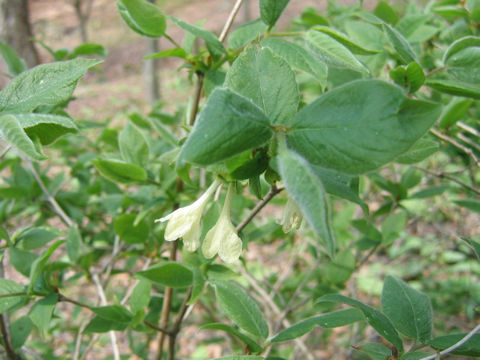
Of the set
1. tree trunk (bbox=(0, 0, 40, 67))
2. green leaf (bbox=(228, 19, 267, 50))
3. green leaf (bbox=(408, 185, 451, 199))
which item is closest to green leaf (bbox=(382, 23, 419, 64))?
green leaf (bbox=(228, 19, 267, 50))

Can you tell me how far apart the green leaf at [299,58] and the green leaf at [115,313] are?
0.62 meters

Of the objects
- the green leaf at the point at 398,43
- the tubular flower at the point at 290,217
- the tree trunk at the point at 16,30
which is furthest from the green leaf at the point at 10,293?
the tree trunk at the point at 16,30

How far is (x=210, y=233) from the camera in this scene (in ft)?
2.19

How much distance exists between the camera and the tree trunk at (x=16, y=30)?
8.63 ft

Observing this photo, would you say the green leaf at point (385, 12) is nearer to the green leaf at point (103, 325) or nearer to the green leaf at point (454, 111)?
the green leaf at point (454, 111)

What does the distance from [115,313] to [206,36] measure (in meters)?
0.61

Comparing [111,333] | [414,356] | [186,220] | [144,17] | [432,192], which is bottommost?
[111,333]

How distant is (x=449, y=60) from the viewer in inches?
31.9

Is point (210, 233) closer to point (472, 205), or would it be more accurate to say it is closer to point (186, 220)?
point (186, 220)

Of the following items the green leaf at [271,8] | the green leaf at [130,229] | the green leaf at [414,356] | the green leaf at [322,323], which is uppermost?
the green leaf at [271,8]

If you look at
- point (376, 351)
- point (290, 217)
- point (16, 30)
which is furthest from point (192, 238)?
point (16, 30)

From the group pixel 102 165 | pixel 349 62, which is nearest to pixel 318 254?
pixel 102 165

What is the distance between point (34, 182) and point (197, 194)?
2.22 feet

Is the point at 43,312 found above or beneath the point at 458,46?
beneath
